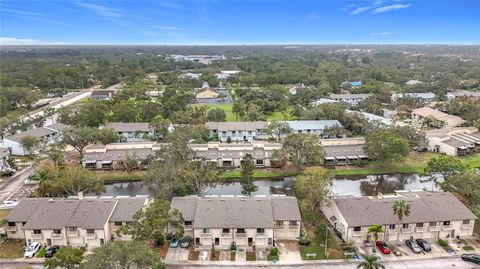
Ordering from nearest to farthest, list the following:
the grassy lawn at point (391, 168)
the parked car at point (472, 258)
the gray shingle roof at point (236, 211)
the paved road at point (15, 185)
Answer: the parked car at point (472, 258), the gray shingle roof at point (236, 211), the paved road at point (15, 185), the grassy lawn at point (391, 168)

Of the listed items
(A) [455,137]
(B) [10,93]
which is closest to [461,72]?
(A) [455,137]

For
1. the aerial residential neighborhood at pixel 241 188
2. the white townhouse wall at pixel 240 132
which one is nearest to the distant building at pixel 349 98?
the aerial residential neighborhood at pixel 241 188

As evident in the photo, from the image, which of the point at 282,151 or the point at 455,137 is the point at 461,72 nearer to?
the point at 455,137

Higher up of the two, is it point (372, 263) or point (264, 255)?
point (372, 263)

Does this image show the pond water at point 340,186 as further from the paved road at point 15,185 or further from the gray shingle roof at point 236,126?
the gray shingle roof at point 236,126

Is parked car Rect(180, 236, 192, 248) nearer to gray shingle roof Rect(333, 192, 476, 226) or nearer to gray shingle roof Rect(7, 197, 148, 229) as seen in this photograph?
gray shingle roof Rect(7, 197, 148, 229)

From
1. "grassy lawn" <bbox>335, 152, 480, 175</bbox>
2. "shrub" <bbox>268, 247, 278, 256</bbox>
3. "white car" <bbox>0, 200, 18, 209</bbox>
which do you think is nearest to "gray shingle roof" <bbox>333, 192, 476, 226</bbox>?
"shrub" <bbox>268, 247, 278, 256</bbox>

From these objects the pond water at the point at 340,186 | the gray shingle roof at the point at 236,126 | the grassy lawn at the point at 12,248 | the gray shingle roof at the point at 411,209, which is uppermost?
the gray shingle roof at the point at 236,126
